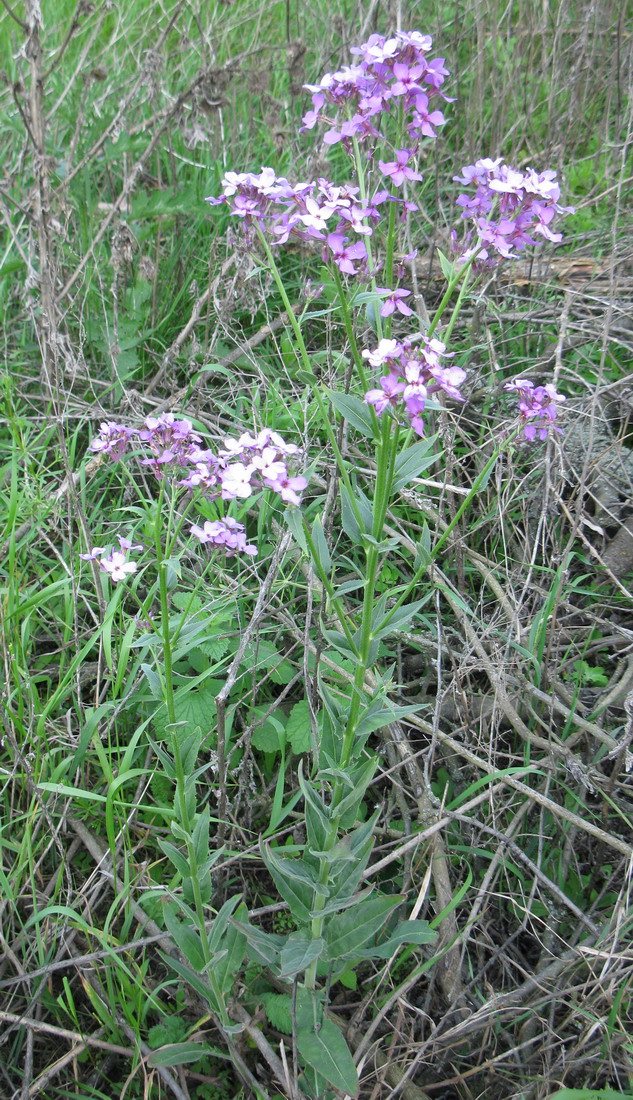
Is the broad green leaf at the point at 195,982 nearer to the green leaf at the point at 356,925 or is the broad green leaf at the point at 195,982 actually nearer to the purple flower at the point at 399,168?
the green leaf at the point at 356,925

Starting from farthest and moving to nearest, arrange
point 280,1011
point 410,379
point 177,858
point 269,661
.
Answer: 1. point 269,661
2. point 280,1011
3. point 177,858
4. point 410,379

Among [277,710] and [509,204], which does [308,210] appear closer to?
[509,204]

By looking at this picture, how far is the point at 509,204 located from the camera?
5.10ft

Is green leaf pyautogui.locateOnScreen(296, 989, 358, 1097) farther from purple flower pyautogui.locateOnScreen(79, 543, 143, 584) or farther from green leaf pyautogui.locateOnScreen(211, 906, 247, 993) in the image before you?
purple flower pyautogui.locateOnScreen(79, 543, 143, 584)

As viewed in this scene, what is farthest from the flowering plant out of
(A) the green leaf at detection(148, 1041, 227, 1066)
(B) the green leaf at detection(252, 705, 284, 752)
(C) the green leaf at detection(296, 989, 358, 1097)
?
(B) the green leaf at detection(252, 705, 284, 752)

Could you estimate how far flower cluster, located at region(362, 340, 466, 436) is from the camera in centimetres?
143

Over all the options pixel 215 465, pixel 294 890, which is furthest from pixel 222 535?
pixel 294 890

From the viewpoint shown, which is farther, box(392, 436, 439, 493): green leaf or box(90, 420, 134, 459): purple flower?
box(90, 420, 134, 459): purple flower

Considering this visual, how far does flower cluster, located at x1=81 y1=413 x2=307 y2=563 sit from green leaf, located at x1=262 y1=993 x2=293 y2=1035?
Result: 1.12 m

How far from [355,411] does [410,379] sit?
23 centimetres

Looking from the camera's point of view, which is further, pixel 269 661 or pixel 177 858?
pixel 269 661

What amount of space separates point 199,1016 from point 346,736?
0.92m

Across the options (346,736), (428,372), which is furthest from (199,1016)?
(428,372)

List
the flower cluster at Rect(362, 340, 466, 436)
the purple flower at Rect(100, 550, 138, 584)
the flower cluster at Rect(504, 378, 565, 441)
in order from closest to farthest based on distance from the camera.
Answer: the flower cluster at Rect(362, 340, 466, 436) → the flower cluster at Rect(504, 378, 565, 441) → the purple flower at Rect(100, 550, 138, 584)
